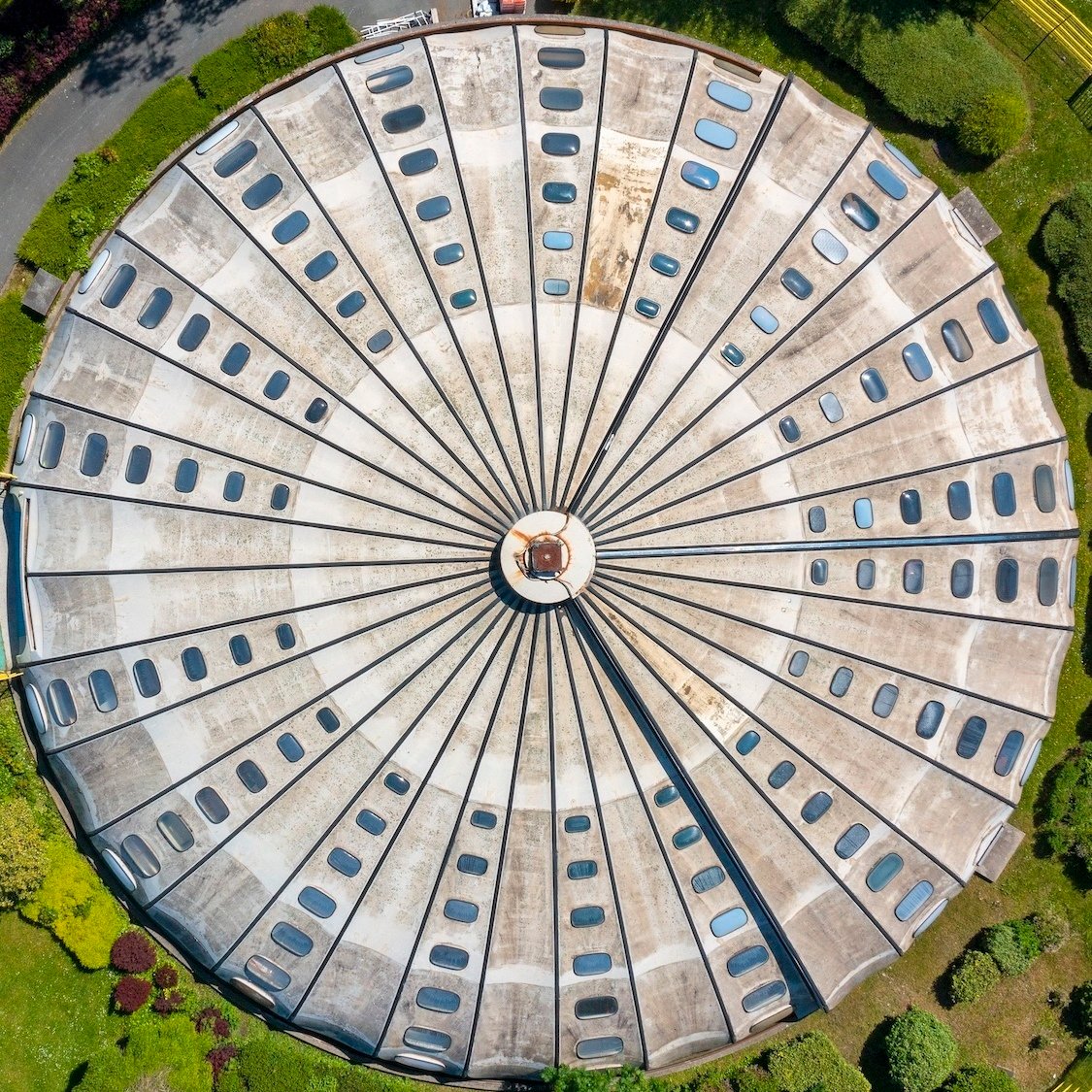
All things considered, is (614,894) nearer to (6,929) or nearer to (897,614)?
(897,614)

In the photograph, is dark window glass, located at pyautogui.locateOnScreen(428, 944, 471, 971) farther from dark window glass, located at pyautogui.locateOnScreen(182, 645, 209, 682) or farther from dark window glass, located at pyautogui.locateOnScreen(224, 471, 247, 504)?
dark window glass, located at pyautogui.locateOnScreen(224, 471, 247, 504)

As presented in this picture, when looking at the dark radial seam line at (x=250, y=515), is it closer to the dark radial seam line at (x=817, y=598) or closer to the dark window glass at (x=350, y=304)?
the dark radial seam line at (x=817, y=598)

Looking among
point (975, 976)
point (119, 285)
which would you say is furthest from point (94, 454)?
point (975, 976)

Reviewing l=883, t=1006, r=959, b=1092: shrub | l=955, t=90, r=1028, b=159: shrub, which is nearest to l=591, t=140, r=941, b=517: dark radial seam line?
l=955, t=90, r=1028, b=159: shrub

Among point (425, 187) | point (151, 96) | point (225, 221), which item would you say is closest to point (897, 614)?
point (425, 187)

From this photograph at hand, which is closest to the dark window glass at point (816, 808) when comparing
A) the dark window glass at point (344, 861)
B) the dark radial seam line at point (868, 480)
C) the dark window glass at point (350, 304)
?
the dark radial seam line at point (868, 480)

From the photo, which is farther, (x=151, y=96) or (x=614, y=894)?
(x=151, y=96)
